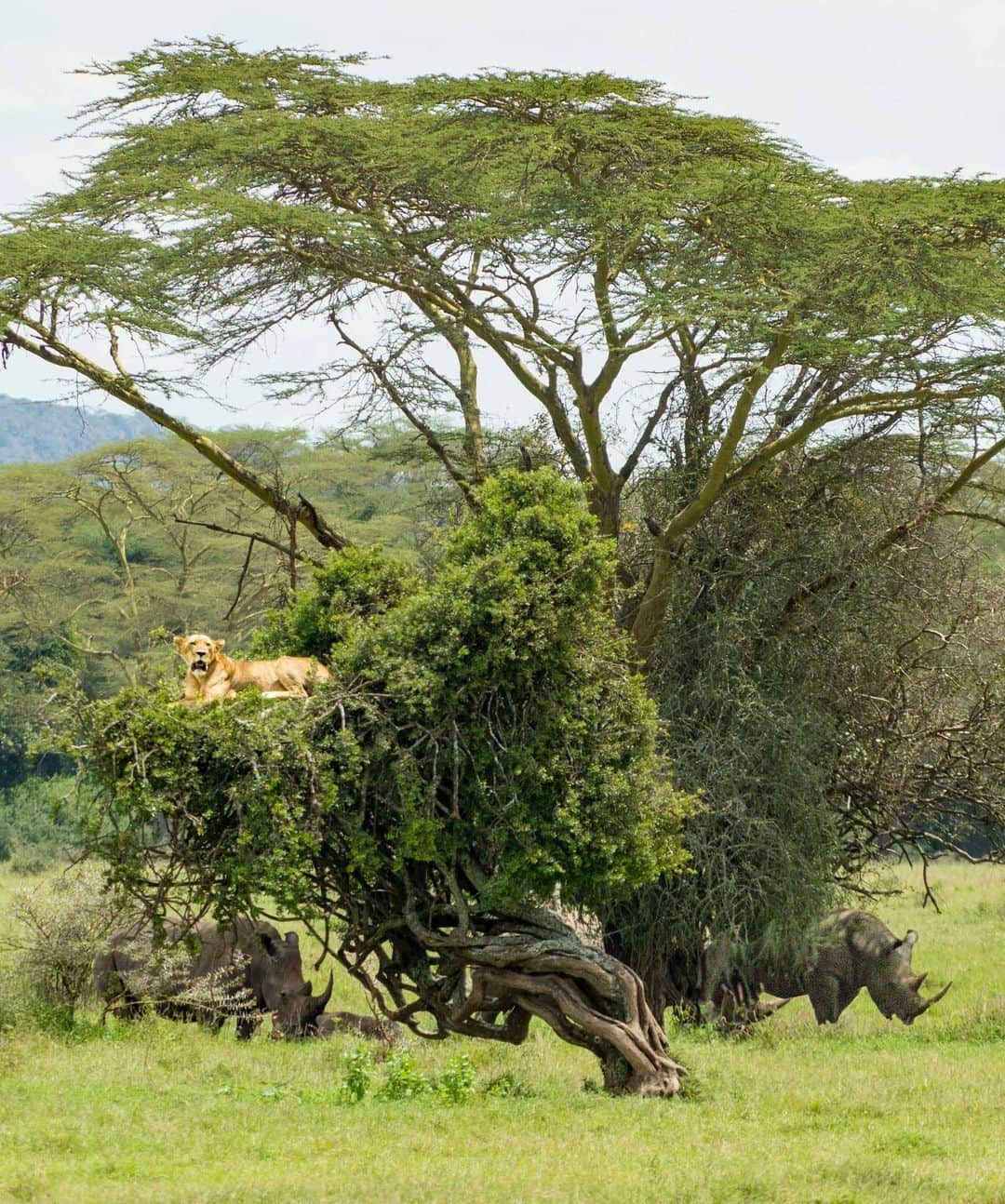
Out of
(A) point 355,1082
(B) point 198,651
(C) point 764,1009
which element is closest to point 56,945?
(A) point 355,1082

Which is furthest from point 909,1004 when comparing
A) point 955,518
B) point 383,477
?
point 383,477

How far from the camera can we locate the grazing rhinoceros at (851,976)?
52.9 ft

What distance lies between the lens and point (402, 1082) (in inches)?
428

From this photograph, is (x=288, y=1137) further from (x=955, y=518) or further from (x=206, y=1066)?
(x=955, y=518)

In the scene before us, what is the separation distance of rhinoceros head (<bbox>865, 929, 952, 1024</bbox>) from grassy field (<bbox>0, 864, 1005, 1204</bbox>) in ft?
5.42

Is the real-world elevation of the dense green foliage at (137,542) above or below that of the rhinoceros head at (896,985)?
above

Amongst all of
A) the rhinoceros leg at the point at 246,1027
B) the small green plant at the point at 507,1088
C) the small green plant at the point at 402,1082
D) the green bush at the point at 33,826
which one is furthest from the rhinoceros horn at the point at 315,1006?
the green bush at the point at 33,826

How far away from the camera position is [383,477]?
39.3 meters

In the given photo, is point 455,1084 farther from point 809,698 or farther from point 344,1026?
point 809,698

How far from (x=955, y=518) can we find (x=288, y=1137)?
10.9 meters

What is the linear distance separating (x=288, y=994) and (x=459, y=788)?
16.3 ft

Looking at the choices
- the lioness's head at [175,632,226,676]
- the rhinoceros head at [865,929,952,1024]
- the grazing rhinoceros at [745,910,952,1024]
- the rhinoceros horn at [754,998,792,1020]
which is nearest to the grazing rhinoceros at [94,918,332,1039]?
the rhinoceros horn at [754,998,792,1020]

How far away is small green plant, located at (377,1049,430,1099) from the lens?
10.8 metres

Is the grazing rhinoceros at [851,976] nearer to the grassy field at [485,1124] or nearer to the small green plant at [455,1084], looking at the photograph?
the grassy field at [485,1124]
